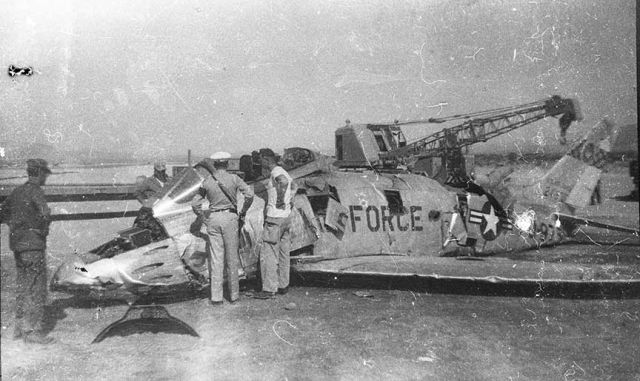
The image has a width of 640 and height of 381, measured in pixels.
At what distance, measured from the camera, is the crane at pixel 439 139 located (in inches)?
446

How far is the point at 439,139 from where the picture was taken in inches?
782

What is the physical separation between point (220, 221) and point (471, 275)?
4.08 metres

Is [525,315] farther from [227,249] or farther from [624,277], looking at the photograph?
[227,249]

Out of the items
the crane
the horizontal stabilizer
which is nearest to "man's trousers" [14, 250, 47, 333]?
the horizontal stabilizer

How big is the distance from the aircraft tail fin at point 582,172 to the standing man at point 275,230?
26.8ft

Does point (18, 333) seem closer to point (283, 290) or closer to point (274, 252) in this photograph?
point (274, 252)

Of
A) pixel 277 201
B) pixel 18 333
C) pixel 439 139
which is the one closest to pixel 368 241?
pixel 277 201

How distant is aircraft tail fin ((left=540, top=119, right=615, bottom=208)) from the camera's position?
11.9m

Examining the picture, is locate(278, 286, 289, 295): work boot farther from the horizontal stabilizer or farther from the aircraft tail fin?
the aircraft tail fin

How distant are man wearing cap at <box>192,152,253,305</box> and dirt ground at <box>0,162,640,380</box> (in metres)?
0.39

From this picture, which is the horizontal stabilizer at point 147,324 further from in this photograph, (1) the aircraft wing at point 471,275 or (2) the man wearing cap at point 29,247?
(1) the aircraft wing at point 471,275

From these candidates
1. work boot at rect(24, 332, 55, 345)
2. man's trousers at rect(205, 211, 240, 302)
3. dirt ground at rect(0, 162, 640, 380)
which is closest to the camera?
dirt ground at rect(0, 162, 640, 380)

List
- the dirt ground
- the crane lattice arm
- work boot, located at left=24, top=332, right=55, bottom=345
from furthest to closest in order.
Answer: the crane lattice arm < work boot, located at left=24, top=332, right=55, bottom=345 < the dirt ground

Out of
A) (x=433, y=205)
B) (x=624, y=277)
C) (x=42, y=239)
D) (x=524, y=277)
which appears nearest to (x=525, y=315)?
(x=524, y=277)
